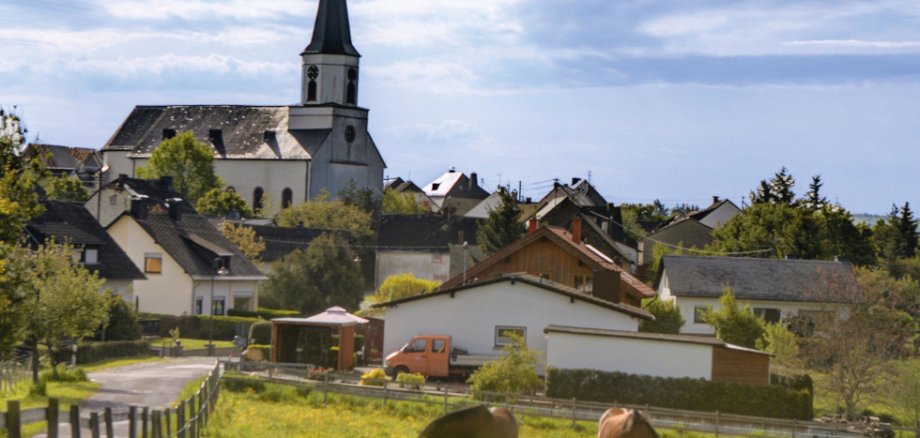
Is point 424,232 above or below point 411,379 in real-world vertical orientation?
above

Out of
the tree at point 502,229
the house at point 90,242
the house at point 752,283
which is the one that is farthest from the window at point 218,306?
the tree at point 502,229

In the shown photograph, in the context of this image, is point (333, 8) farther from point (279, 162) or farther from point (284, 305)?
point (284, 305)

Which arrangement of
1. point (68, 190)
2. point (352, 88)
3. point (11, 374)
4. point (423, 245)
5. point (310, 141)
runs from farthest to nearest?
point (352, 88) → point (310, 141) → point (68, 190) → point (423, 245) → point (11, 374)

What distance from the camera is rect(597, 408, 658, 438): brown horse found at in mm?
6848

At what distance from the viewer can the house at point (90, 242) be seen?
208ft

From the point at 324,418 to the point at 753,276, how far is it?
142 ft

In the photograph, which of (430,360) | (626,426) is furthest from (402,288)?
(626,426)

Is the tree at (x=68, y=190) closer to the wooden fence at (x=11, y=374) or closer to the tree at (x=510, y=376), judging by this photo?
the wooden fence at (x=11, y=374)

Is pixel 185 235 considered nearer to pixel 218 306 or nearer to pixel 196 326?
pixel 218 306

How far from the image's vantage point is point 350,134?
5595 inches

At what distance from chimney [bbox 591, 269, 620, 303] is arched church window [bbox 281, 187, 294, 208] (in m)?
84.4

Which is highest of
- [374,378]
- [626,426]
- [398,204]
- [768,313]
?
[398,204]

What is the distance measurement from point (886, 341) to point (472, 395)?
2305 cm

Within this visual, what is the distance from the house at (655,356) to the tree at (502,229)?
54.1 metres
